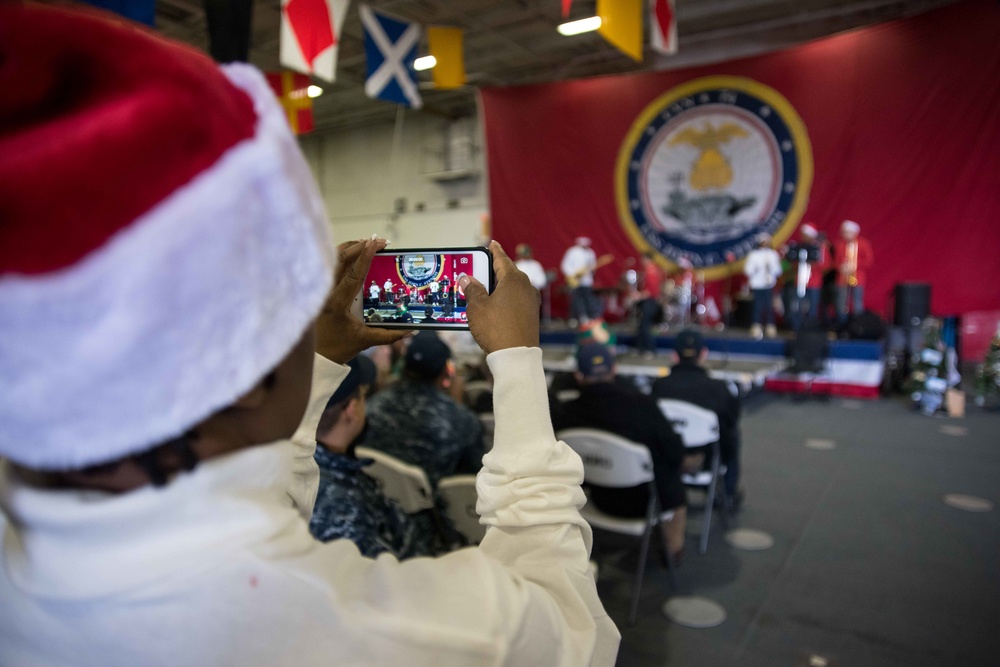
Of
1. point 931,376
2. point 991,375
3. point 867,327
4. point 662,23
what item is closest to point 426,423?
point 662,23

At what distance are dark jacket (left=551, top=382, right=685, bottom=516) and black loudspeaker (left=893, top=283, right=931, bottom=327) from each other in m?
6.04

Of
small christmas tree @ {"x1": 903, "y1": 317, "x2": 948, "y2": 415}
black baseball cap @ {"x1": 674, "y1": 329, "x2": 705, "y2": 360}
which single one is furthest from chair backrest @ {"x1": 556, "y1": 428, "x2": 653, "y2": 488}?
small christmas tree @ {"x1": 903, "y1": 317, "x2": 948, "y2": 415}

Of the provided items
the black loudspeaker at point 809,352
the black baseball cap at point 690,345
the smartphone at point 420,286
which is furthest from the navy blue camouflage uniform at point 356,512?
the black loudspeaker at point 809,352

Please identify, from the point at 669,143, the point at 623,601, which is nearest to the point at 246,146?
the point at 623,601

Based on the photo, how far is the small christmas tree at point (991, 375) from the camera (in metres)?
5.30

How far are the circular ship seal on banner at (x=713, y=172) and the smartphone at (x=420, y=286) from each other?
28.2 feet

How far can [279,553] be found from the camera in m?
0.43

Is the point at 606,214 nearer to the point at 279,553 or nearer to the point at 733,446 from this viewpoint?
the point at 733,446

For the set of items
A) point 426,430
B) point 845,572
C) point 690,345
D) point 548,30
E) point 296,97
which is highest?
point 548,30

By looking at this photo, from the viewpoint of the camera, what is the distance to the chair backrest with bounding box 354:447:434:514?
2.01m

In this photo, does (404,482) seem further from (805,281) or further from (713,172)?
(713,172)

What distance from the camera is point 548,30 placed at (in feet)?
28.0

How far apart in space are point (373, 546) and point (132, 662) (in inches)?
40.6

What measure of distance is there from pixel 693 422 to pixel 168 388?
2791mm
